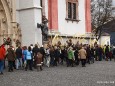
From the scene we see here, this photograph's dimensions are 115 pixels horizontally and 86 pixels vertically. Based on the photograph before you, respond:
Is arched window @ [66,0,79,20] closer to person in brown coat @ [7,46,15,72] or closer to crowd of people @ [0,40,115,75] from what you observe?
crowd of people @ [0,40,115,75]

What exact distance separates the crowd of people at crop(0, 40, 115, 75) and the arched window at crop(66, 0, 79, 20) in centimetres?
653

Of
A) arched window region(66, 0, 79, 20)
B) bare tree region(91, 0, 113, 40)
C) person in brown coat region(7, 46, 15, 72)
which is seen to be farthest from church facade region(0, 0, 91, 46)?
bare tree region(91, 0, 113, 40)

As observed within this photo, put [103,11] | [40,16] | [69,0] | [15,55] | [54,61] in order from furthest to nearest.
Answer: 1. [103,11]
2. [69,0]
3. [40,16]
4. [54,61]
5. [15,55]

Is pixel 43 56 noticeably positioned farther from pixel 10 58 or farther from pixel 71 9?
pixel 71 9

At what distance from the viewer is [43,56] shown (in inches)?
1120

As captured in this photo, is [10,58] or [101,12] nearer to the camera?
[10,58]

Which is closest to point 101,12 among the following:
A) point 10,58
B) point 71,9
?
point 71,9

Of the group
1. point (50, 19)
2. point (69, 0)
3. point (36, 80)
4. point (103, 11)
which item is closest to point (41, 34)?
point (50, 19)

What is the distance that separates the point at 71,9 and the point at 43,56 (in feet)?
46.8

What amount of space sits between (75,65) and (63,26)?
34.1 feet

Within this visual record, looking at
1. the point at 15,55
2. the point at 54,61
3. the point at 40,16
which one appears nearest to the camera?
the point at 15,55

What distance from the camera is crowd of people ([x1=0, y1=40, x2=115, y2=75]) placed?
2509 cm

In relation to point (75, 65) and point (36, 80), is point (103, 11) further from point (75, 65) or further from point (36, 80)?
point (36, 80)

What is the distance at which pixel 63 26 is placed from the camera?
40156 mm
